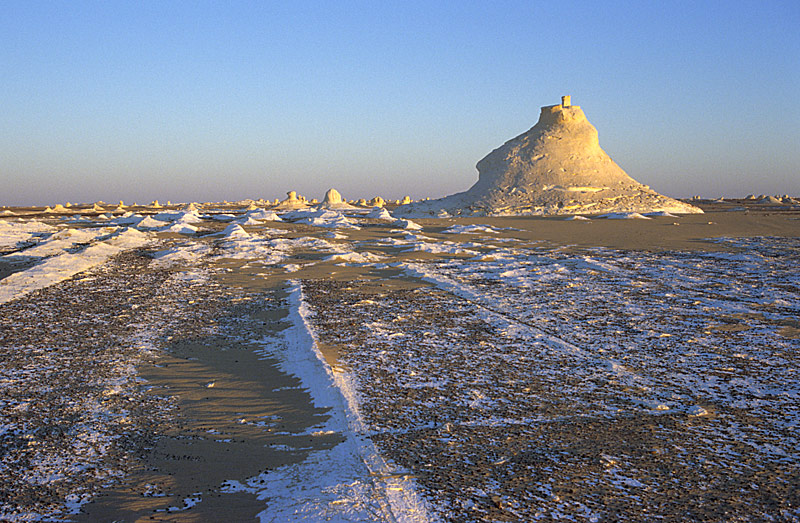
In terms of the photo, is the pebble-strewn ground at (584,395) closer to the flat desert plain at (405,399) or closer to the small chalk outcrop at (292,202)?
the flat desert plain at (405,399)

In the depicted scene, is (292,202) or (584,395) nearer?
(584,395)

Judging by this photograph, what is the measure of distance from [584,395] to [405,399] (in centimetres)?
188

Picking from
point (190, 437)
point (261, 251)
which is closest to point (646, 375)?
point (190, 437)

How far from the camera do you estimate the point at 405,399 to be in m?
5.96

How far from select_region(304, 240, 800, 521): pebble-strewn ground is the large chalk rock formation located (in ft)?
106

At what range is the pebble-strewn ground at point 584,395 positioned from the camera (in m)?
4.02

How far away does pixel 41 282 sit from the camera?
14375 millimetres

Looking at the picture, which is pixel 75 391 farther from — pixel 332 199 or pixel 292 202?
pixel 292 202

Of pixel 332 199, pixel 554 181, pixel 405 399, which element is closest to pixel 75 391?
pixel 405 399

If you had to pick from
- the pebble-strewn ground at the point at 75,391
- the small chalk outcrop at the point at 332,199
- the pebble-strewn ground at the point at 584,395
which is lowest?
the pebble-strewn ground at the point at 75,391

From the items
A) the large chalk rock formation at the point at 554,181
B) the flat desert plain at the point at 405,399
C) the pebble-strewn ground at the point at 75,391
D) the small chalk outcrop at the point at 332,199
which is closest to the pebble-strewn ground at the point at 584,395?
the flat desert plain at the point at 405,399

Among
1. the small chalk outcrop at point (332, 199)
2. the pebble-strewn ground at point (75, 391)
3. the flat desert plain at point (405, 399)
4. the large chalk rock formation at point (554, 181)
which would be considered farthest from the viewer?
the small chalk outcrop at point (332, 199)

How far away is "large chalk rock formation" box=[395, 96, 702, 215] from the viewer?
43875 mm

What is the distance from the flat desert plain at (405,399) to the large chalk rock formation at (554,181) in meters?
30.6
